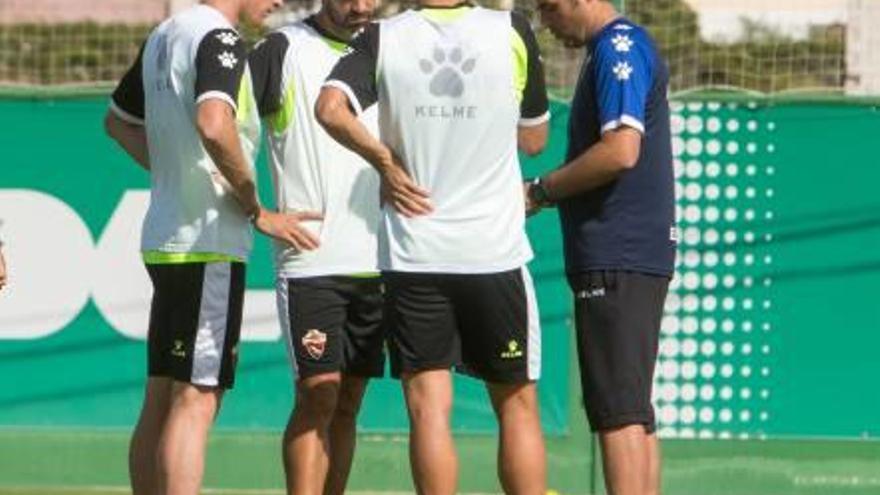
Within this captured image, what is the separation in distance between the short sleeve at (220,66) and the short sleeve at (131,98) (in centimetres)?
A: 63

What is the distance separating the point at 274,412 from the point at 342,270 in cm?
224

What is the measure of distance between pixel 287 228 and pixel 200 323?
55 centimetres

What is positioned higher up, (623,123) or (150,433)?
(623,123)

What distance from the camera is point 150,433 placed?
347 inches

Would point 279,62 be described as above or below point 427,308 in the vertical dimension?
above

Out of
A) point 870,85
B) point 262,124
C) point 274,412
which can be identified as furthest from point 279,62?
point 870,85

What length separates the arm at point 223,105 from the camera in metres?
8.30

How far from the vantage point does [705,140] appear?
444 inches

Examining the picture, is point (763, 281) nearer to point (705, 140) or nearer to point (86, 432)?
point (705, 140)

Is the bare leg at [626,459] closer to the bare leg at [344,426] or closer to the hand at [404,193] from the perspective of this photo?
the hand at [404,193]

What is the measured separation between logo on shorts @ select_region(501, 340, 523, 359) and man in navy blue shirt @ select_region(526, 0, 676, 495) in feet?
0.72

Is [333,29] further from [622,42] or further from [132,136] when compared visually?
[622,42]

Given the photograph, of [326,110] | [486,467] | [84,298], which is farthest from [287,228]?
[84,298]

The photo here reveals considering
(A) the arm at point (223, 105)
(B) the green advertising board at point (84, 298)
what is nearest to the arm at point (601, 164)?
(A) the arm at point (223, 105)
